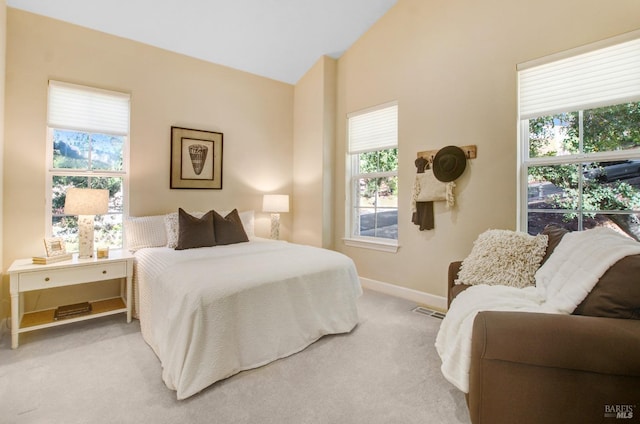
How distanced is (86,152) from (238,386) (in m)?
2.76

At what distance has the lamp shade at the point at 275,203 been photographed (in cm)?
413

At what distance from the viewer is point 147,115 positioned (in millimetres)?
3359

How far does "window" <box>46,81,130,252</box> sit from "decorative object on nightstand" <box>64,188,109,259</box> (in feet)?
1.49

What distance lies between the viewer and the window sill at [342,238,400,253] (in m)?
3.67

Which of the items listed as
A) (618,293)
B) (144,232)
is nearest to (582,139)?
(618,293)

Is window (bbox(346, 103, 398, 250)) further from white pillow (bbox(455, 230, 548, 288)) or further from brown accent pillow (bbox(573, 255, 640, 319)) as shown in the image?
brown accent pillow (bbox(573, 255, 640, 319))

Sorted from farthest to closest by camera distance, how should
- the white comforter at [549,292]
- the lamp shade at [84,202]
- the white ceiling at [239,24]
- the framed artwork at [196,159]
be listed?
the framed artwork at [196,159] → the white ceiling at [239,24] → the lamp shade at [84,202] → the white comforter at [549,292]

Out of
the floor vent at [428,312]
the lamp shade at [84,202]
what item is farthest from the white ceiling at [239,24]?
the floor vent at [428,312]

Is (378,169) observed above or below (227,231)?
above

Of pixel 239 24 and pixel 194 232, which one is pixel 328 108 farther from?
pixel 194 232

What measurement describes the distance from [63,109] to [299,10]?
256 cm

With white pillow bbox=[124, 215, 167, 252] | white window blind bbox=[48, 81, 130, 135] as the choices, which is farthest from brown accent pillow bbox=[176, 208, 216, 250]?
white window blind bbox=[48, 81, 130, 135]

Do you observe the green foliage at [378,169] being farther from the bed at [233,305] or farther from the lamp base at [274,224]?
the bed at [233,305]

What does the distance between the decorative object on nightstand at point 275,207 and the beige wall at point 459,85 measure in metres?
1.20
